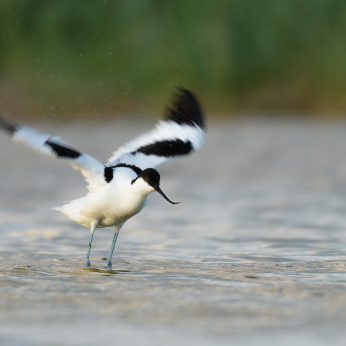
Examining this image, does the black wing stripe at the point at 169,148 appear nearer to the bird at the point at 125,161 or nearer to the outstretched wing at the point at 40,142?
the bird at the point at 125,161

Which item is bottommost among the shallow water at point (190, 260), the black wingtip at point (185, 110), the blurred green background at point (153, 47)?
the shallow water at point (190, 260)

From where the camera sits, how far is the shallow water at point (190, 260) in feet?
12.2

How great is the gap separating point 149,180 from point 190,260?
0.71 meters

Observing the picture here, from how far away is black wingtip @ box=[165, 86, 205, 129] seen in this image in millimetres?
6184

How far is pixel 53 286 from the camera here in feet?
15.3

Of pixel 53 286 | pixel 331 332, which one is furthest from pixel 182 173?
pixel 331 332

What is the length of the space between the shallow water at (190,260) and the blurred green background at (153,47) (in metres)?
2.49

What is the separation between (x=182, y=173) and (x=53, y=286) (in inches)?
278

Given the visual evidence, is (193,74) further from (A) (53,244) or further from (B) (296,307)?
(B) (296,307)

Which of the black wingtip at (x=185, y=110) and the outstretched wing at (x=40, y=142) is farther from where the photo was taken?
the black wingtip at (x=185, y=110)

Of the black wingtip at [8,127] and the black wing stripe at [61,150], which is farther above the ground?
the black wingtip at [8,127]

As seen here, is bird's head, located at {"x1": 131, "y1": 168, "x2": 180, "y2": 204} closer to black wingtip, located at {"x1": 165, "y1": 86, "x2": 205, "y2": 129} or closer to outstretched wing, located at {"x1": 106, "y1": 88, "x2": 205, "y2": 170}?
outstretched wing, located at {"x1": 106, "y1": 88, "x2": 205, "y2": 170}

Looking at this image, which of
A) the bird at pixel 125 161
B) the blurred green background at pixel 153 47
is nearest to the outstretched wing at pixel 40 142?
the bird at pixel 125 161

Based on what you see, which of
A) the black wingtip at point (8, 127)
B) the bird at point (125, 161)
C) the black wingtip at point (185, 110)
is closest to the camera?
the black wingtip at point (8, 127)
